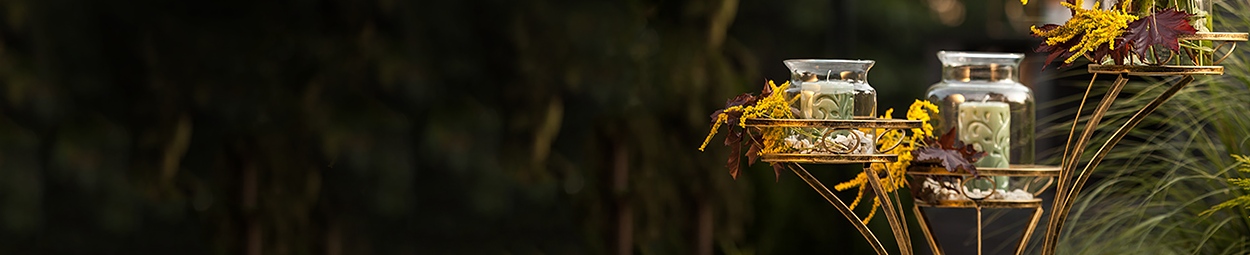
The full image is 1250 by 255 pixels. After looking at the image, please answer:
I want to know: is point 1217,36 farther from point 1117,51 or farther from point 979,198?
point 979,198

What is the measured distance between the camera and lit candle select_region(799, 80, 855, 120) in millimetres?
1340

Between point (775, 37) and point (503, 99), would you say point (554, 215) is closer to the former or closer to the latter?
point (503, 99)

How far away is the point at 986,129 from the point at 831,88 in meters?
0.35

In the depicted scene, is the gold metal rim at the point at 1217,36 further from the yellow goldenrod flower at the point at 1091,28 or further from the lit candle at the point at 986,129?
the lit candle at the point at 986,129

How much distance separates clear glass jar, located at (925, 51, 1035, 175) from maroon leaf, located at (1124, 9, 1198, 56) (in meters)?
0.35

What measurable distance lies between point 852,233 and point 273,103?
1784 millimetres

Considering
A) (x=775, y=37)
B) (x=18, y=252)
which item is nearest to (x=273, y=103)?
(x=18, y=252)

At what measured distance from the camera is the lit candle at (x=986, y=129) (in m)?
1.58

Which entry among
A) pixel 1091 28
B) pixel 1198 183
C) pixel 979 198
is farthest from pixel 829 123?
pixel 1198 183

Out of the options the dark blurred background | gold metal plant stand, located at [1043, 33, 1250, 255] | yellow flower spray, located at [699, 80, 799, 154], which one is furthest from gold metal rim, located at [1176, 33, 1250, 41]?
the dark blurred background

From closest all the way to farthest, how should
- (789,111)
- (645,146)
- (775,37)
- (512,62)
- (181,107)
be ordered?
(789,111) < (181,107) < (512,62) < (645,146) < (775,37)

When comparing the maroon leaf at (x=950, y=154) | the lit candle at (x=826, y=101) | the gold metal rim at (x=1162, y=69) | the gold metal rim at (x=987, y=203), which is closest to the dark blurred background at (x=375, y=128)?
the gold metal rim at (x=987, y=203)

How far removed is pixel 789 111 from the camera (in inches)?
52.4

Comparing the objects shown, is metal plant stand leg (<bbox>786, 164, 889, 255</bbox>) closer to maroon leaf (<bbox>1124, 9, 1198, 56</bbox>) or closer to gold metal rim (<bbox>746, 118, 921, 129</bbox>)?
gold metal rim (<bbox>746, 118, 921, 129</bbox>)
